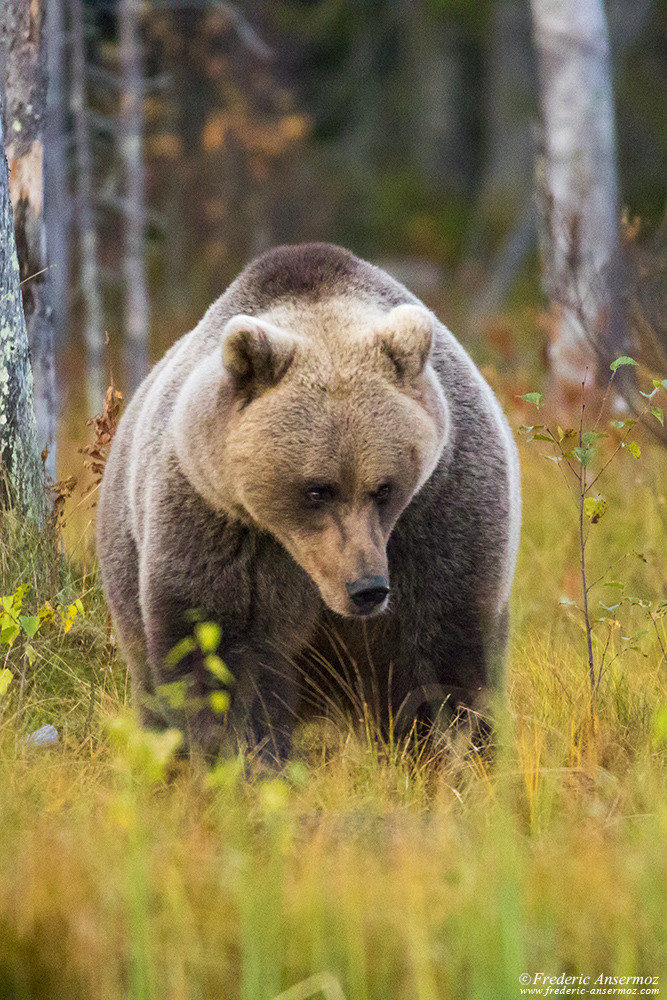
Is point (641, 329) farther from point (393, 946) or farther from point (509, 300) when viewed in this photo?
point (509, 300)

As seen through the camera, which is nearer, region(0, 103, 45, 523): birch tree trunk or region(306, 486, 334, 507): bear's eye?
region(306, 486, 334, 507): bear's eye

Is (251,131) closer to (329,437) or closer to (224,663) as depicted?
(224,663)

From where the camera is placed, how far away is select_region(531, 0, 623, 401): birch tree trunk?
280 inches

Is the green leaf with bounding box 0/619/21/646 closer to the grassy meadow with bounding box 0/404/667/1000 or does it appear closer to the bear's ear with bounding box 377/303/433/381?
the grassy meadow with bounding box 0/404/667/1000

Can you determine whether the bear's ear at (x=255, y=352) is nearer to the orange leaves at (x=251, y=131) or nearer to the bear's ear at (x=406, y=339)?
the bear's ear at (x=406, y=339)

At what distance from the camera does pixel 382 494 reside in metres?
3.10

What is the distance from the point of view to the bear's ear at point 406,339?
3145 mm

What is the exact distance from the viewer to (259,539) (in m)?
3.42

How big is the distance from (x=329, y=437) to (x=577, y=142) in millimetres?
4988

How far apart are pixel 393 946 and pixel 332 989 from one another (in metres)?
0.15

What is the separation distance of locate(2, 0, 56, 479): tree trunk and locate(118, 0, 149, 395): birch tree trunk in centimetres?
474

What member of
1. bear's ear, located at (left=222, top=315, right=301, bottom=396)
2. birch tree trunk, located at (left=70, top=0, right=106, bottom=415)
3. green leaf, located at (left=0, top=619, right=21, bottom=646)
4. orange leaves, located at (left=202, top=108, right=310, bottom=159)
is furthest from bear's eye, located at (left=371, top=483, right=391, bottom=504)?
orange leaves, located at (left=202, top=108, right=310, bottom=159)

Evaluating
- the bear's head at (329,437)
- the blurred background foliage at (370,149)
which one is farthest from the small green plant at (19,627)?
the blurred background foliage at (370,149)

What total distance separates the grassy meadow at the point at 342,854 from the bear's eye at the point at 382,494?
63 cm
